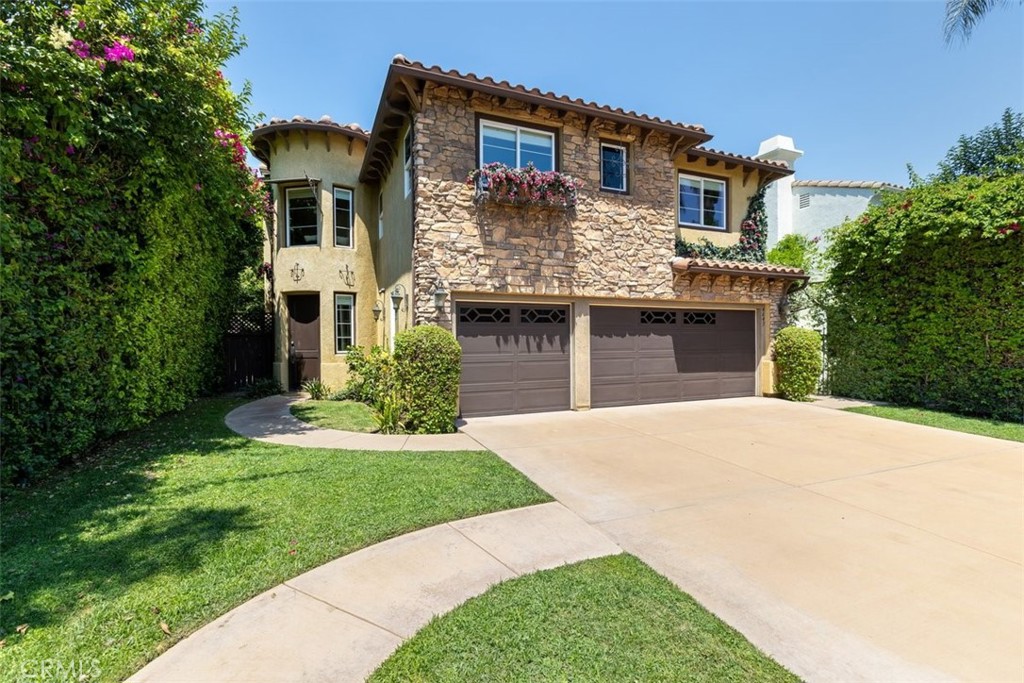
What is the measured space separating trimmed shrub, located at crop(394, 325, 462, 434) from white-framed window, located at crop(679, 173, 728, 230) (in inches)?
280

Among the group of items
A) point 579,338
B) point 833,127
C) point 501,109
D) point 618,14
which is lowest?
point 579,338

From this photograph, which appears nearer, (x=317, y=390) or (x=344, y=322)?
(x=317, y=390)

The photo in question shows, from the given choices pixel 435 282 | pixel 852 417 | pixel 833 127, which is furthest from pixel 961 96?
pixel 435 282

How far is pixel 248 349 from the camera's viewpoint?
1270cm

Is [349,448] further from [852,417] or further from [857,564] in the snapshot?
[852,417]

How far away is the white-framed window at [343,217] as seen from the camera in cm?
1236

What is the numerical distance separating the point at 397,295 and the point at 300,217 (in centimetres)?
517

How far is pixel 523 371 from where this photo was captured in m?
9.08

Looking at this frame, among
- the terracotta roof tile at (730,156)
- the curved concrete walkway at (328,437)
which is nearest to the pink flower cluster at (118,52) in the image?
the curved concrete walkway at (328,437)

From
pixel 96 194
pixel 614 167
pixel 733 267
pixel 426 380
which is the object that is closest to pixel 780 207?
pixel 733 267

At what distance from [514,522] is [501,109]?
24.5 feet

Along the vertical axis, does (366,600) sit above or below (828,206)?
below

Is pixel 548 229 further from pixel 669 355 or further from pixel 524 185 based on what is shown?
pixel 669 355

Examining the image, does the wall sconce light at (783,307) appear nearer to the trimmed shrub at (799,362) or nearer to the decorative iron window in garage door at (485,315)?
the trimmed shrub at (799,362)
